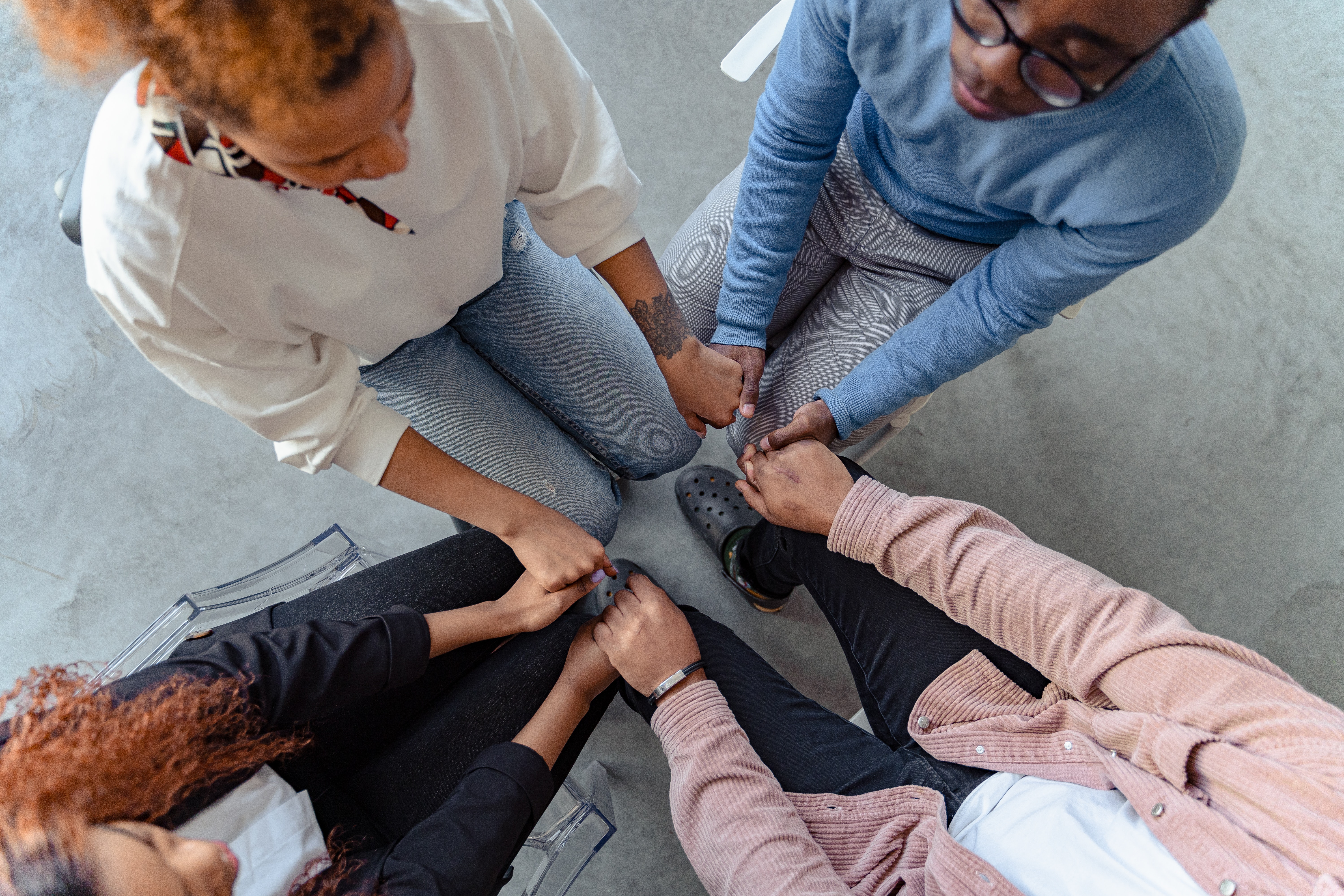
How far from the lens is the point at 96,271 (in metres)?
0.65

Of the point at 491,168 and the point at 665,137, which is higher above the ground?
the point at 491,168

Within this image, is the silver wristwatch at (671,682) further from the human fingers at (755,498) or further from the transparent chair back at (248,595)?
the transparent chair back at (248,595)

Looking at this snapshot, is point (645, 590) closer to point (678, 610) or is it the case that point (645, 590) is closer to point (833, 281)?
point (678, 610)

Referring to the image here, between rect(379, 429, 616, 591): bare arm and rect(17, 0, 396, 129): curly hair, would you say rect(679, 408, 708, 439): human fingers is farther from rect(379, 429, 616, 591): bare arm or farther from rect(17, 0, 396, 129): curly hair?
rect(17, 0, 396, 129): curly hair

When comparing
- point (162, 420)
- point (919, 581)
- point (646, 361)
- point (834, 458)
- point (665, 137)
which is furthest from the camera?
point (665, 137)

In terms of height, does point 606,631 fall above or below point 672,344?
below

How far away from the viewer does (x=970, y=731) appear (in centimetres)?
92

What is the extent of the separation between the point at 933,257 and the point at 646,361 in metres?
0.51

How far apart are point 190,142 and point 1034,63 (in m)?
0.74

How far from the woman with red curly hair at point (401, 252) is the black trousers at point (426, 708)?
135 mm

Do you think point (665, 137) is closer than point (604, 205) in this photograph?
No

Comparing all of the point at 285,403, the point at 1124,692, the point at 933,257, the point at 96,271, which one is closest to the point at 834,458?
the point at 933,257

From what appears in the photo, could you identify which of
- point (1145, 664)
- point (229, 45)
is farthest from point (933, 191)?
point (229, 45)

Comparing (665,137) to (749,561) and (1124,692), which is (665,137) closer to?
(749,561)
